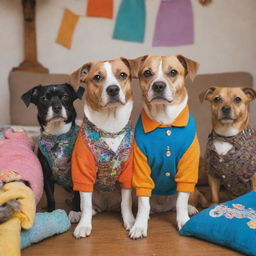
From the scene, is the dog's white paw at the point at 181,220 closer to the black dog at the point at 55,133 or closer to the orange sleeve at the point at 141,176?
the orange sleeve at the point at 141,176

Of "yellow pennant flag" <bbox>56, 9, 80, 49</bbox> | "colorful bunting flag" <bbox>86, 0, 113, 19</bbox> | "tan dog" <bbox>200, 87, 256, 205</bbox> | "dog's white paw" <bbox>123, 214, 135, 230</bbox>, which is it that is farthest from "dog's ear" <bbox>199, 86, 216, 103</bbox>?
"yellow pennant flag" <bbox>56, 9, 80, 49</bbox>

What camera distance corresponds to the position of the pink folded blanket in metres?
1.84

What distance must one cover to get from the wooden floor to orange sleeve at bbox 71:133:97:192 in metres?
0.22

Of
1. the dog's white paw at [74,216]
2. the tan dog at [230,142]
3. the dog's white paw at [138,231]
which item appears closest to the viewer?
the dog's white paw at [138,231]

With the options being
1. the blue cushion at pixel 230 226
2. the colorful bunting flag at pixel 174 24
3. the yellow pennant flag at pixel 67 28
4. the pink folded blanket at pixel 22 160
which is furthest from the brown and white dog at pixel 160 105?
the yellow pennant flag at pixel 67 28

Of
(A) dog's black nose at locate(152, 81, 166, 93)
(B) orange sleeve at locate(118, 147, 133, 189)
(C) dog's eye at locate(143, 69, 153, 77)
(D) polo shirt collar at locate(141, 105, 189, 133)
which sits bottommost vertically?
(B) orange sleeve at locate(118, 147, 133, 189)

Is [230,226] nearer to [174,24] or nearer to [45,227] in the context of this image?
[45,227]

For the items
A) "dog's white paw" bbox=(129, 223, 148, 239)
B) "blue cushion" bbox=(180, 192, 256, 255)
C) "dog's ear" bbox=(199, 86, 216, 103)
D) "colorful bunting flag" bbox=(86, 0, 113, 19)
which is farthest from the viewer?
"colorful bunting flag" bbox=(86, 0, 113, 19)

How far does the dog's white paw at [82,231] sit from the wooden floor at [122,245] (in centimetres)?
2

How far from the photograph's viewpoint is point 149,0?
3.21 meters

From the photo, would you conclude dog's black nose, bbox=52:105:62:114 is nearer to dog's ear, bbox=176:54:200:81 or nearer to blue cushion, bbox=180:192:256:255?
dog's ear, bbox=176:54:200:81

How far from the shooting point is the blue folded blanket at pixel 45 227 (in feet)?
5.42

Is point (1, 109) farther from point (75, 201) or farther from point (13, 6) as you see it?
point (75, 201)

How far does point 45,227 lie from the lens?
1.73 m
